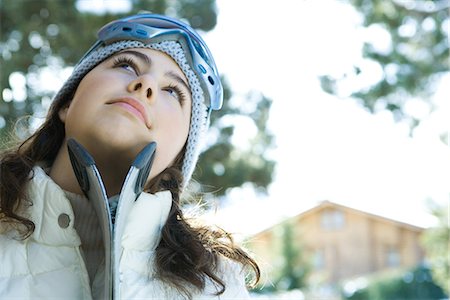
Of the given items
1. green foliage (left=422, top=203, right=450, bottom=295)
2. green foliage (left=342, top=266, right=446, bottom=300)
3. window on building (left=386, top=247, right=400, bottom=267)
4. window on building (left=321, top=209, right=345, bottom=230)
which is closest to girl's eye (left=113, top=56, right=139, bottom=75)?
green foliage (left=422, top=203, right=450, bottom=295)

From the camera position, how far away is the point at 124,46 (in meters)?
1.18

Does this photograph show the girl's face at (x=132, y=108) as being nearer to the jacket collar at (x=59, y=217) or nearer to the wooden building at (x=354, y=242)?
the jacket collar at (x=59, y=217)

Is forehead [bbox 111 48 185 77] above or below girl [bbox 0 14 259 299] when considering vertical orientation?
above

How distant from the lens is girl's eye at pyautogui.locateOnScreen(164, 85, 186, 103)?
1.15 meters

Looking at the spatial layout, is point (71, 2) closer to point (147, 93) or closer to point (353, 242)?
point (147, 93)

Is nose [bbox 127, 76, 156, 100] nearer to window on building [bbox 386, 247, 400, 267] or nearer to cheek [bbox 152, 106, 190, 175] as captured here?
cheek [bbox 152, 106, 190, 175]

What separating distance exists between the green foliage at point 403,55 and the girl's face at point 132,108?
158 inches

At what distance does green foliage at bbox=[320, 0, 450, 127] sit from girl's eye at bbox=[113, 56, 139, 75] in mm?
4055

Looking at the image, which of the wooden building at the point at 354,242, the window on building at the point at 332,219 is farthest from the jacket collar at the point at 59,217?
the window on building at the point at 332,219

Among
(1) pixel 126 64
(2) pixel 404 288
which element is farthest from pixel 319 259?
(1) pixel 126 64

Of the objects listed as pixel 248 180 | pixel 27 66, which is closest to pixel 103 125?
pixel 27 66

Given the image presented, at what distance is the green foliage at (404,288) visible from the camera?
1427cm

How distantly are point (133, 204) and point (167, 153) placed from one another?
5.7 inches

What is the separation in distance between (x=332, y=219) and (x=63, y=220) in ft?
58.6
